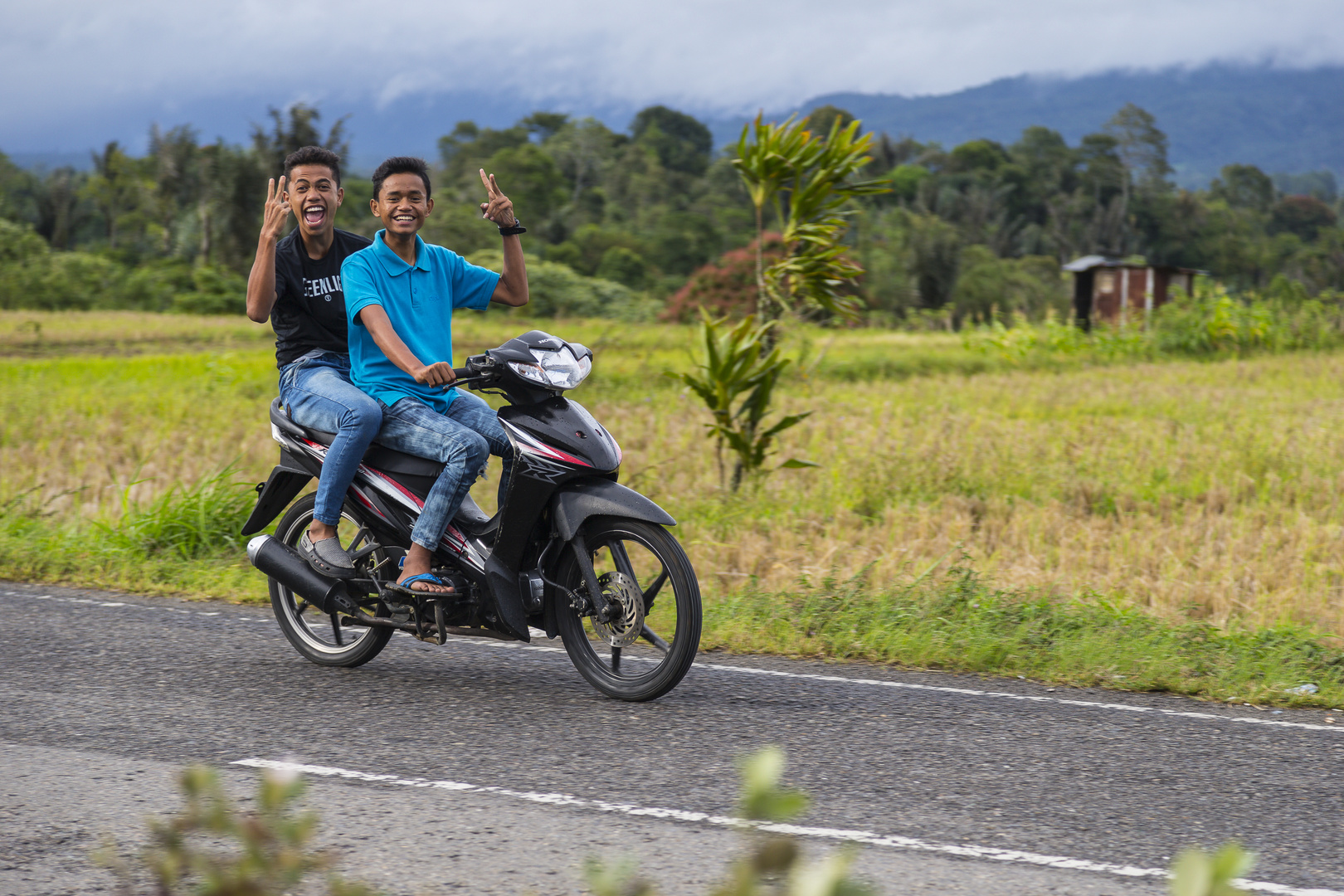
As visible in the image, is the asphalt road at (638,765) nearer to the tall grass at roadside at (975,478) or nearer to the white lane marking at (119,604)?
the white lane marking at (119,604)

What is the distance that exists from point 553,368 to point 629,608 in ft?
3.16

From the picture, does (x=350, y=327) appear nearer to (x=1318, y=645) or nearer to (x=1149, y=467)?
(x=1318, y=645)

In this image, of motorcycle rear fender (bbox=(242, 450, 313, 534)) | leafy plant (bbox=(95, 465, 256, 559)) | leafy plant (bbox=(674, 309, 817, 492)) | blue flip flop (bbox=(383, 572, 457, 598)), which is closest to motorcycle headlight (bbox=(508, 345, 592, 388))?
blue flip flop (bbox=(383, 572, 457, 598))

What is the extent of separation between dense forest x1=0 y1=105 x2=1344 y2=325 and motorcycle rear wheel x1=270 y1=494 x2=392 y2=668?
2463 centimetres

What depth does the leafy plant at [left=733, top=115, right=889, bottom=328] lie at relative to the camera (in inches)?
371

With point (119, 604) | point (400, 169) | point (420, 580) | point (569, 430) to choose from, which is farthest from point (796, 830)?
point (119, 604)

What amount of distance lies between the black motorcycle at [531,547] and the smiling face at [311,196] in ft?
2.72

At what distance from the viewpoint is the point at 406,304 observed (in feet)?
16.9

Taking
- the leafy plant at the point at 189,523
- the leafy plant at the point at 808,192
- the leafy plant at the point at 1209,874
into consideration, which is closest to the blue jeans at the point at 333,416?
the leafy plant at the point at 189,523

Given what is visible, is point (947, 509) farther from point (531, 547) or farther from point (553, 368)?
point (553, 368)

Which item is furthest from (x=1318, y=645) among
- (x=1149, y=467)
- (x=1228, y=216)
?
(x=1228, y=216)

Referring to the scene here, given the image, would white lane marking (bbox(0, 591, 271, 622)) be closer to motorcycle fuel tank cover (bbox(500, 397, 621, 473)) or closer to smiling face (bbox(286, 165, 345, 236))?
smiling face (bbox(286, 165, 345, 236))

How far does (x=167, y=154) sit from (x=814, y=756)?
68.9 m

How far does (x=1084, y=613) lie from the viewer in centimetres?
639
